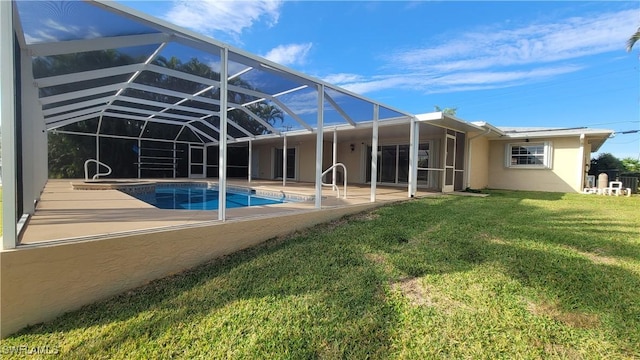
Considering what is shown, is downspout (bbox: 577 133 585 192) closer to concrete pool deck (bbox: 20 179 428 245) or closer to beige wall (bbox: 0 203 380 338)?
concrete pool deck (bbox: 20 179 428 245)

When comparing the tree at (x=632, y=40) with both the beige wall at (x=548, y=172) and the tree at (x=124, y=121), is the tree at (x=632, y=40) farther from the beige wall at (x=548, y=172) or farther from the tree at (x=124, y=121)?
the tree at (x=124, y=121)

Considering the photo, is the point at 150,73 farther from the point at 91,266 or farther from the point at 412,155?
the point at 412,155

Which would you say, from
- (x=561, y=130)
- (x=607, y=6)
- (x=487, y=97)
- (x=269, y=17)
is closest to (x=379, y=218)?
(x=269, y=17)

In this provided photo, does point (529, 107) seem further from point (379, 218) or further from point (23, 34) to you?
point (23, 34)

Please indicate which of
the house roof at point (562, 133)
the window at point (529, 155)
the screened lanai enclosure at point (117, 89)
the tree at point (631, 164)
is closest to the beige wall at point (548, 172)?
the window at point (529, 155)

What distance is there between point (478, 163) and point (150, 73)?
39.8 ft

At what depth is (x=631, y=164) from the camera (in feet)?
63.2

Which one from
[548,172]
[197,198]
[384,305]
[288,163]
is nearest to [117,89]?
[197,198]

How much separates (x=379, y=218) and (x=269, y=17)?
29.2 ft

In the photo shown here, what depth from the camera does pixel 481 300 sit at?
2.74 meters

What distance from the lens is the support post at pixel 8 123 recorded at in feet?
7.41

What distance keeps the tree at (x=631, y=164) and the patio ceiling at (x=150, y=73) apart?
68.1 ft

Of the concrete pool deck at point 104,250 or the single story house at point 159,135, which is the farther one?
the single story house at point 159,135

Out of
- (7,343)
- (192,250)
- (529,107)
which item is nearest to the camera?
(7,343)
